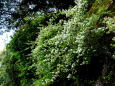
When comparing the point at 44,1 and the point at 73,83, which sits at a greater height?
the point at 44,1

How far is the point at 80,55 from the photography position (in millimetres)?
3531

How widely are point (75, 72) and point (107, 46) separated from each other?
78 centimetres

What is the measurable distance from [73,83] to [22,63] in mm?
3117

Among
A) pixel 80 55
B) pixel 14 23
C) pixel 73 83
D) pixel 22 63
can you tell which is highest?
pixel 14 23

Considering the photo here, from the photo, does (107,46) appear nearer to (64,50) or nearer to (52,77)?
(64,50)

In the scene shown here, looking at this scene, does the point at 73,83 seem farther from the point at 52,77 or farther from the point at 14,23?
the point at 14,23

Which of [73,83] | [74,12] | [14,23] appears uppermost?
[14,23]

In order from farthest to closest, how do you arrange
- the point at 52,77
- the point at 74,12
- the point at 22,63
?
the point at 22,63, the point at 74,12, the point at 52,77

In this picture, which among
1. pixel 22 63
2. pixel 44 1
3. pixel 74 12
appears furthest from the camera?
pixel 44 1

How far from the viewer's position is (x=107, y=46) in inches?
143

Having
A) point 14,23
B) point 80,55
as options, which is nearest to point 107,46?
point 80,55

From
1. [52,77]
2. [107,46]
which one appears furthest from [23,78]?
[107,46]

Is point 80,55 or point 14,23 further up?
point 14,23

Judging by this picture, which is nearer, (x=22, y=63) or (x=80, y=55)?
(x=80, y=55)
